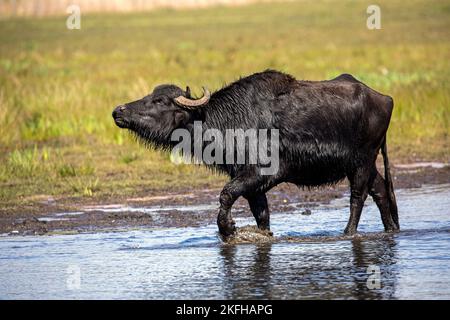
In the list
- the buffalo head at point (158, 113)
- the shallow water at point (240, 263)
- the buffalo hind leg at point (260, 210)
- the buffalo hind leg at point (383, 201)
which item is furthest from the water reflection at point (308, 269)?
the buffalo head at point (158, 113)

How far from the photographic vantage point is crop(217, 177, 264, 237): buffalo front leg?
367 inches

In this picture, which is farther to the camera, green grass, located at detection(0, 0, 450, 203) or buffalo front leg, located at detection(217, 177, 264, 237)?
green grass, located at detection(0, 0, 450, 203)

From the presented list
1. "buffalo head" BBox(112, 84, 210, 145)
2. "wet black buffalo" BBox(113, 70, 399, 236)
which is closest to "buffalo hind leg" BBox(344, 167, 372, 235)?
"wet black buffalo" BBox(113, 70, 399, 236)

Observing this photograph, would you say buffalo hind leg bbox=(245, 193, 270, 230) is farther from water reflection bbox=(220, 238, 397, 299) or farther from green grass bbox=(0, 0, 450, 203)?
green grass bbox=(0, 0, 450, 203)

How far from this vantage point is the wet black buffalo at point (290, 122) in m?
9.57

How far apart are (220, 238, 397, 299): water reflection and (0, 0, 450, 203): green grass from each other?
4.09 metres

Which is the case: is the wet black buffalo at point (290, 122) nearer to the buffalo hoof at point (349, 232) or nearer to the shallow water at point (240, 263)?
the buffalo hoof at point (349, 232)

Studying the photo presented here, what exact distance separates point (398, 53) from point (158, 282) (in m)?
25.8

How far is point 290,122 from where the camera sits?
958 cm

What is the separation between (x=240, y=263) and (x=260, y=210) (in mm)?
1224

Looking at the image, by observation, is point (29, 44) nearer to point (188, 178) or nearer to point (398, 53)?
point (398, 53)

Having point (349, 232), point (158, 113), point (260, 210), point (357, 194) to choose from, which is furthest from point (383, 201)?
point (158, 113)
